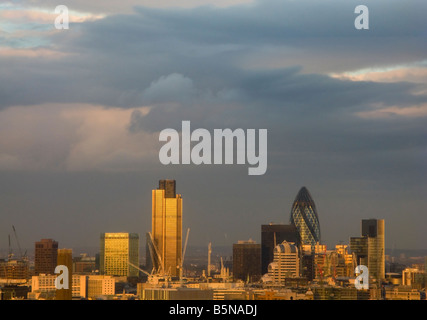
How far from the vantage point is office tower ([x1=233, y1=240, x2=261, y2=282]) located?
5950 cm

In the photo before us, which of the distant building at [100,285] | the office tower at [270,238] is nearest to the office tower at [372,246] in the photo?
the office tower at [270,238]

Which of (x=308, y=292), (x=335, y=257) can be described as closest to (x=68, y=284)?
(x=308, y=292)

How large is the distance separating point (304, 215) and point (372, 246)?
1882 inches

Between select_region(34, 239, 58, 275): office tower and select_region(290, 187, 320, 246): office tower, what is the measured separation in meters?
44.6

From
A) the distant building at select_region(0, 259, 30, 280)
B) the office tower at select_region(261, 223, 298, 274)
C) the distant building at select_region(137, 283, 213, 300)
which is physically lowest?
the distant building at select_region(137, 283, 213, 300)

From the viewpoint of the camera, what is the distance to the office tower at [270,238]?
67562 mm

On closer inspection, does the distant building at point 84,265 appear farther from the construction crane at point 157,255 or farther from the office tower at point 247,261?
the office tower at point 247,261

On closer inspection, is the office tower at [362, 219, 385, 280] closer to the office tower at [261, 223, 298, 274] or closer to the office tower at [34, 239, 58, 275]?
the office tower at [261, 223, 298, 274]

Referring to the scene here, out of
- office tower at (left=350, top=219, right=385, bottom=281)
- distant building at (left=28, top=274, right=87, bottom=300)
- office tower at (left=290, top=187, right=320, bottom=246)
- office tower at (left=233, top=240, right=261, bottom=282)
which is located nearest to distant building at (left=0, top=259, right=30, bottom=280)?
distant building at (left=28, top=274, right=87, bottom=300)

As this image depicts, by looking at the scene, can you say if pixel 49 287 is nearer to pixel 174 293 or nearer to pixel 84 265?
pixel 84 265

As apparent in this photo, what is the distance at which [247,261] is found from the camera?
63656 mm
